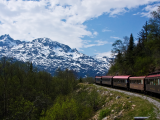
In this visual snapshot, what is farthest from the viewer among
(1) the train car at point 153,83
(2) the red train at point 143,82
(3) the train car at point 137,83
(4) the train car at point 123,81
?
(4) the train car at point 123,81

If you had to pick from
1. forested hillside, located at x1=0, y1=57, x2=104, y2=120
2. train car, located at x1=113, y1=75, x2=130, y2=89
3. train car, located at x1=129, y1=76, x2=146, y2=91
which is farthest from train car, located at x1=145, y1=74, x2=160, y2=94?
forested hillside, located at x1=0, y1=57, x2=104, y2=120

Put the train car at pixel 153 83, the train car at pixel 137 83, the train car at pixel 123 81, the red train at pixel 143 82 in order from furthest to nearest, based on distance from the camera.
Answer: the train car at pixel 123 81, the train car at pixel 137 83, the red train at pixel 143 82, the train car at pixel 153 83

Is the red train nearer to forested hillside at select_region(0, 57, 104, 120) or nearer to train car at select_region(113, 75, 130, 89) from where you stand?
train car at select_region(113, 75, 130, 89)

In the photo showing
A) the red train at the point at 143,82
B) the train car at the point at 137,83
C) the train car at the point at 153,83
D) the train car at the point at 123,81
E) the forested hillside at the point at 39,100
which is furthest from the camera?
the train car at the point at 123,81

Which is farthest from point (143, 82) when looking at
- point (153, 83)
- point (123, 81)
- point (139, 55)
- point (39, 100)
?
point (139, 55)

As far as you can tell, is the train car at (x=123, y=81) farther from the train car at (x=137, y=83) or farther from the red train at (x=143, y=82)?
the train car at (x=137, y=83)

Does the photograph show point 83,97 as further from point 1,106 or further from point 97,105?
point 1,106

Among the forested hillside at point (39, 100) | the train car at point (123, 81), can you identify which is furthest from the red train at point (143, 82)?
the forested hillside at point (39, 100)

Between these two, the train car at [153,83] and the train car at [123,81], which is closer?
the train car at [153,83]

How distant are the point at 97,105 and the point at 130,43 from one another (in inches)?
1735

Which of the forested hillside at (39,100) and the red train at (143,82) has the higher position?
the red train at (143,82)

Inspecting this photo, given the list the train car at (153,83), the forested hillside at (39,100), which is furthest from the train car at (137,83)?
the forested hillside at (39,100)

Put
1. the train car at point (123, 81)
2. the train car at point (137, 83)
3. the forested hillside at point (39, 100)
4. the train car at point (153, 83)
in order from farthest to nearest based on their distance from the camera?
Result: the train car at point (123, 81)
the train car at point (137, 83)
the forested hillside at point (39, 100)
the train car at point (153, 83)

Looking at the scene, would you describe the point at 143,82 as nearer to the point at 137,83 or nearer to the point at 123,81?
the point at 137,83
